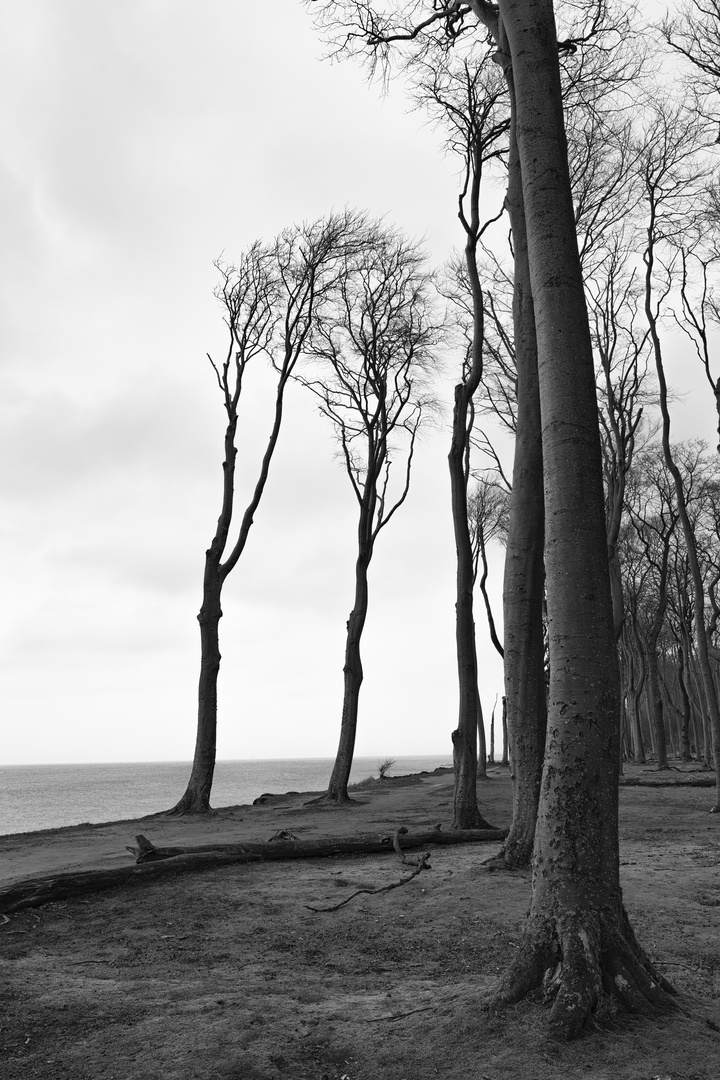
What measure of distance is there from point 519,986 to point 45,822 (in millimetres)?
28434

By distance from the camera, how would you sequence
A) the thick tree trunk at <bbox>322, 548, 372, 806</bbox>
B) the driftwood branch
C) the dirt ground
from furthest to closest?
the thick tree trunk at <bbox>322, 548, 372, 806</bbox>, the driftwood branch, the dirt ground

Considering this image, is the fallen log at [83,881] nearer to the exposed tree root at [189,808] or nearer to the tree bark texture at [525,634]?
the tree bark texture at [525,634]

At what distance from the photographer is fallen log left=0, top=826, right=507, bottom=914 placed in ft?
23.1

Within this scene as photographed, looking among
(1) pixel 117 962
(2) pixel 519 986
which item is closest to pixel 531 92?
(2) pixel 519 986

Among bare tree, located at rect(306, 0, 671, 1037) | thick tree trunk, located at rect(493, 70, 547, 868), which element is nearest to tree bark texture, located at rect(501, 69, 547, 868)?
thick tree trunk, located at rect(493, 70, 547, 868)

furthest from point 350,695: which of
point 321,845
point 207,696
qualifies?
point 321,845

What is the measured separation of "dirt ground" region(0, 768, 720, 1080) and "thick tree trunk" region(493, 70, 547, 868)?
77cm

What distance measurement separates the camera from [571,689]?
157 inches

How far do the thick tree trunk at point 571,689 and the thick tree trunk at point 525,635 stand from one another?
Answer: 3.67 metres

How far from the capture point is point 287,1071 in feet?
11.2

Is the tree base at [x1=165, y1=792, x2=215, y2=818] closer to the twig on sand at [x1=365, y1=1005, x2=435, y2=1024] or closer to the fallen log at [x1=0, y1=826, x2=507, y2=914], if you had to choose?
the fallen log at [x1=0, y1=826, x2=507, y2=914]

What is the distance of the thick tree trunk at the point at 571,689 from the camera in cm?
372

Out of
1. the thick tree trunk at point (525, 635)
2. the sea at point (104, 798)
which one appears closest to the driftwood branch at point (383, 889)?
the thick tree trunk at point (525, 635)

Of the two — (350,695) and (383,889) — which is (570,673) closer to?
(383,889)
